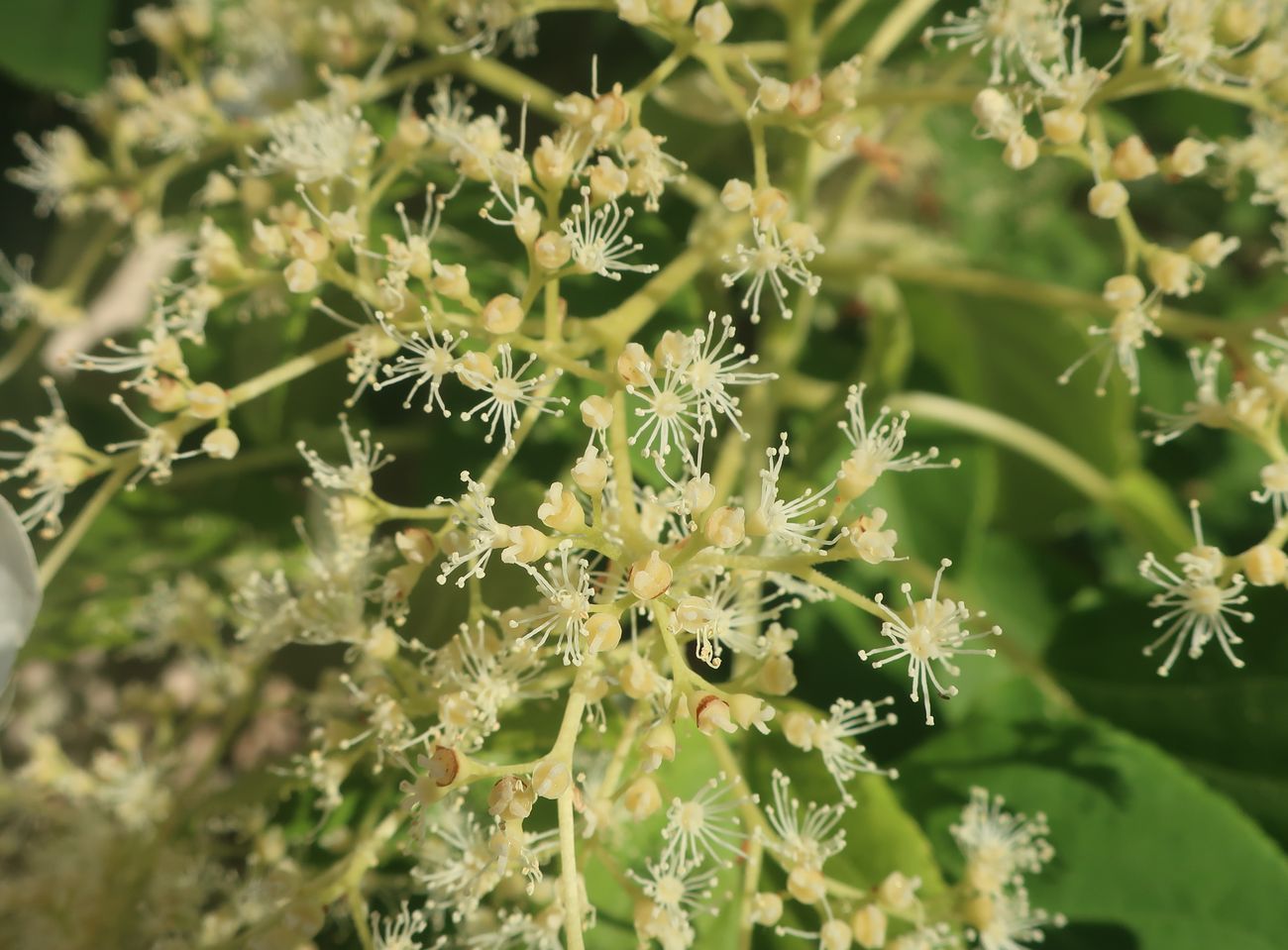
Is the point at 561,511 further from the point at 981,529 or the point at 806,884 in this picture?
the point at 981,529

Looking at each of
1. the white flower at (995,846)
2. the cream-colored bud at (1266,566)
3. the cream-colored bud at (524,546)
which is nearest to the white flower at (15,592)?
the cream-colored bud at (524,546)

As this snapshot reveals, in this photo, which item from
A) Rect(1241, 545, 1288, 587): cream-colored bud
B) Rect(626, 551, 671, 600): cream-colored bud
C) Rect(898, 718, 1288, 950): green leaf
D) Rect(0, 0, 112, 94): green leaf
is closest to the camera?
Rect(626, 551, 671, 600): cream-colored bud

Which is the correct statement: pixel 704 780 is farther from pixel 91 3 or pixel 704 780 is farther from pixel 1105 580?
pixel 91 3

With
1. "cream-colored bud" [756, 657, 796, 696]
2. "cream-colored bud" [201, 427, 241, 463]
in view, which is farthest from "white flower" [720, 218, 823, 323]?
"cream-colored bud" [201, 427, 241, 463]

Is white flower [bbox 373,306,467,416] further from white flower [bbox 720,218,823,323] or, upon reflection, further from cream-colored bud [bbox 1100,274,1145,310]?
cream-colored bud [bbox 1100,274,1145,310]

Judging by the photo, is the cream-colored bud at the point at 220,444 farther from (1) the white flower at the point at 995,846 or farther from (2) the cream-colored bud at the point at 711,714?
(1) the white flower at the point at 995,846

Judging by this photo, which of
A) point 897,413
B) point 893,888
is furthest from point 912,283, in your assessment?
point 893,888

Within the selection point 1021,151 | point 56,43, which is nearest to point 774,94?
point 1021,151
